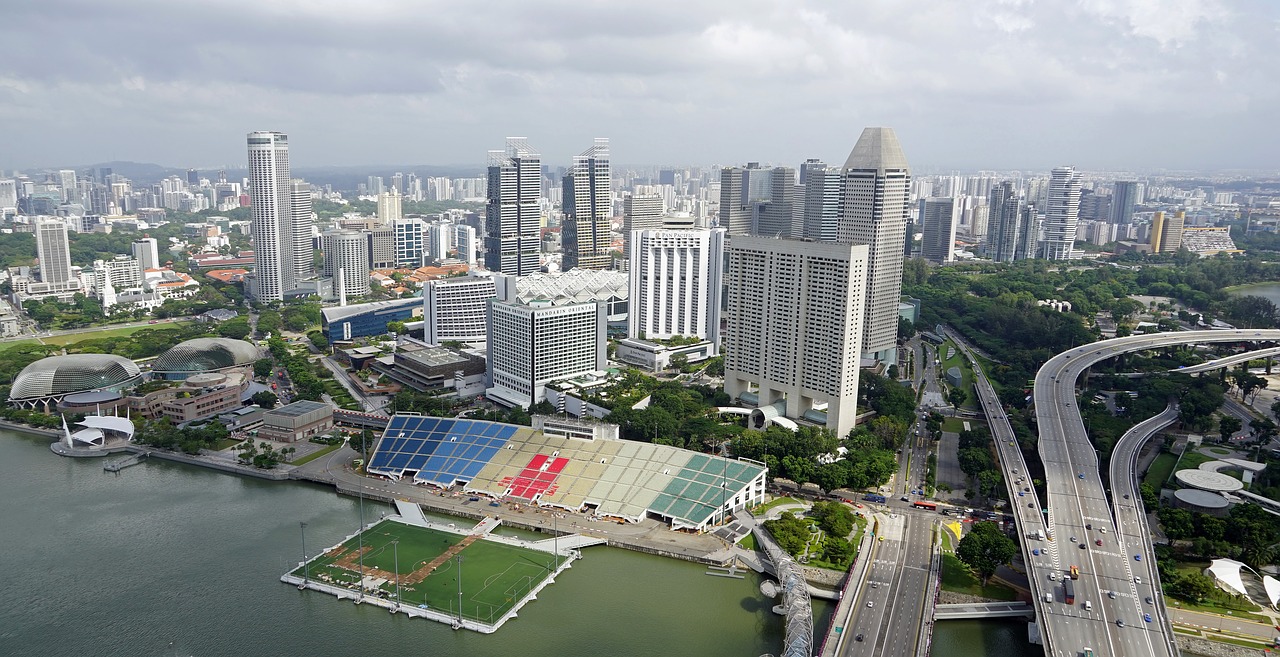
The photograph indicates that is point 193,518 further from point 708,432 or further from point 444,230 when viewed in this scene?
point 444,230

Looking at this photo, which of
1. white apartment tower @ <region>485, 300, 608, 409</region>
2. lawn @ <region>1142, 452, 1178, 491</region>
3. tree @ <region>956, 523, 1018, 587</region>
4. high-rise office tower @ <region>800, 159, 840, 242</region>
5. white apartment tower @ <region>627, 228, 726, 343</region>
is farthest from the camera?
high-rise office tower @ <region>800, 159, 840, 242</region>


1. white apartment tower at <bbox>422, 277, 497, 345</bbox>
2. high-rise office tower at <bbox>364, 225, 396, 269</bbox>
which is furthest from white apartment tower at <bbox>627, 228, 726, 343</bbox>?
high-rise office tower at <bbox>364, 225, 396, 269</bbox>

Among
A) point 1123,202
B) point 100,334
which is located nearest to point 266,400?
point 100,334

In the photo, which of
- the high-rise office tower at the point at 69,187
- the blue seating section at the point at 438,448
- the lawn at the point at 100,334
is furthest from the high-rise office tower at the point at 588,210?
the high-rise office tower at the point at 69,187

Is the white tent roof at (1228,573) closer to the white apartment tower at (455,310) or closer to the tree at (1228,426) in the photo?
the tree at (1228,426)

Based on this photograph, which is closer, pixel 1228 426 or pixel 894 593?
pixel 894 593

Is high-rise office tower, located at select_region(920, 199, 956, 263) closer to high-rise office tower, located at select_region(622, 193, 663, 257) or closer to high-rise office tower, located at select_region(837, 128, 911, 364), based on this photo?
high-rise office tower, located at select_region(622, 193, 663, 257)

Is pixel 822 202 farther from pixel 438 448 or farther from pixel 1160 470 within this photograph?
pixel 438 448
